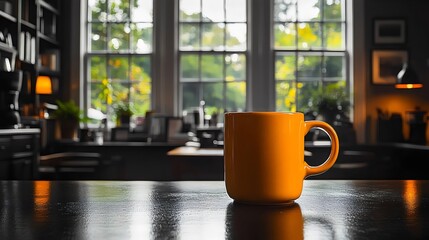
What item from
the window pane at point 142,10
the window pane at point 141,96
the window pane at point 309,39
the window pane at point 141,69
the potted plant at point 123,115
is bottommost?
the potted plant at point 123,115

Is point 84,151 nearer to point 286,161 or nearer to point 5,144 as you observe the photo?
point 5,144

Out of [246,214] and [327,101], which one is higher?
[327,101]

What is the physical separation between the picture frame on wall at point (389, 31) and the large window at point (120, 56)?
2977mm

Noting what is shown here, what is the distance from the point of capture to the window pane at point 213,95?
662 cm

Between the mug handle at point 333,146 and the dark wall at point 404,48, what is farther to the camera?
the dark wall at point 404,48

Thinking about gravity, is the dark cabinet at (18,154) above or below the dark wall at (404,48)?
below

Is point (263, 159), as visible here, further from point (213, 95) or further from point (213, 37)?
point (213, 37)

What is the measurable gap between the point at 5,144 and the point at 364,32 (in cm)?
→ 471

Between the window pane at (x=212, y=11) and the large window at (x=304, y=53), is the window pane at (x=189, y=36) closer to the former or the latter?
the window pane at (x=212, y=11)

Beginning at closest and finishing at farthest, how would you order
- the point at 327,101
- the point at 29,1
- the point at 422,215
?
the point at 422,215 < the point at 29,1 < the point at 327,101

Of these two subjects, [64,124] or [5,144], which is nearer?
[5,144]

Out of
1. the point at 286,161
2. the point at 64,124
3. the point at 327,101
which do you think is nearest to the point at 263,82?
the point at 327,101

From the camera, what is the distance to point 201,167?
10.6 feet

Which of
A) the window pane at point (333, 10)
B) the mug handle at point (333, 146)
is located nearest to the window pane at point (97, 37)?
the window pane at point (333, 10)
